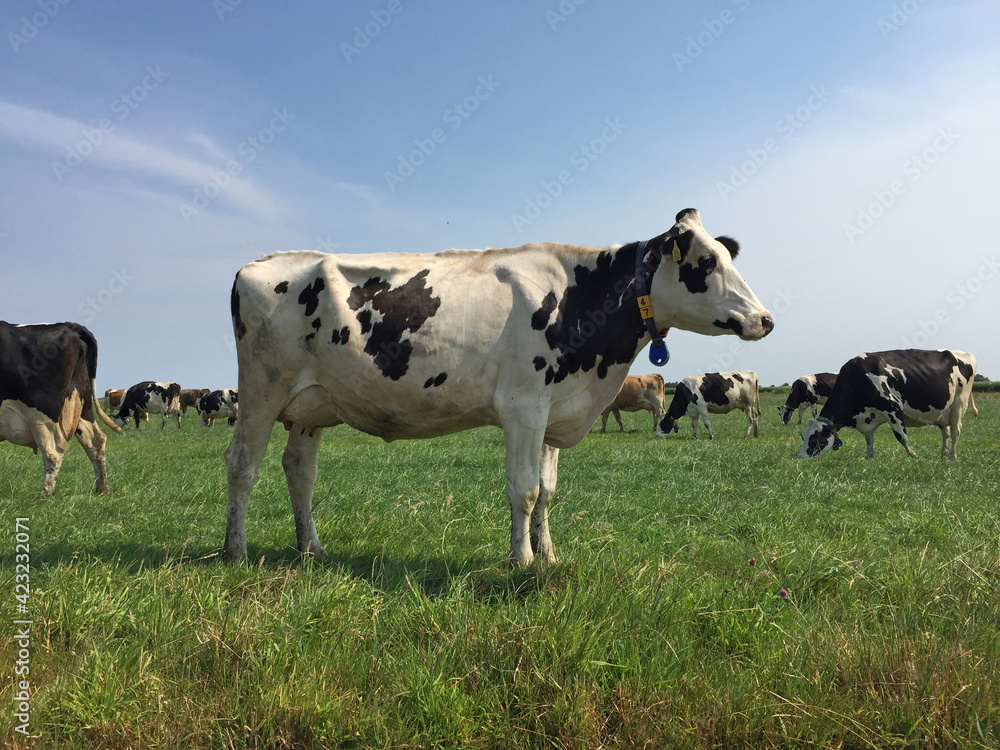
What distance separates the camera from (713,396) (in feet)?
82.9

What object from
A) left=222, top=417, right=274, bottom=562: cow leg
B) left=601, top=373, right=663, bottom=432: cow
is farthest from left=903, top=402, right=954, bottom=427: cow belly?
left=222, top=417, right=274, bottom=562: cow leg

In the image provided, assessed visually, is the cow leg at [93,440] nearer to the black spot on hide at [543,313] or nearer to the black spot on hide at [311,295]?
the black spot on hide at [311,295]

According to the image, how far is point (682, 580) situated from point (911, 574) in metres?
1.55

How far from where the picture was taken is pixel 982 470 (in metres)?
11.3

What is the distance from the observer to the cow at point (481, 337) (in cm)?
489

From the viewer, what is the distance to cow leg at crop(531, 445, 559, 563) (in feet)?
A: 17.0

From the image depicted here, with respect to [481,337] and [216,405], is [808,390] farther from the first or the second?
[216,405]

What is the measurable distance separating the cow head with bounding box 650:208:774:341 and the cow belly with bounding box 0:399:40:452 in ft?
28.4

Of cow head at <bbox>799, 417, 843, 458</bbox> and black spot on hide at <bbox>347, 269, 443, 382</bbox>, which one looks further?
cow head at <bbox>799, 417, 843, 458</bbox>

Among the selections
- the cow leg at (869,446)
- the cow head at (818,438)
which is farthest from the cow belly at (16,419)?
the cow leg at (869,446)

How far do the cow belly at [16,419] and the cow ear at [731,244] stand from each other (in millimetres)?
9007

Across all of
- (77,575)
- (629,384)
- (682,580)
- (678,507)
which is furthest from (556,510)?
(629,384)

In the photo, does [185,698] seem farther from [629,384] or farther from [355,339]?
[629,384]

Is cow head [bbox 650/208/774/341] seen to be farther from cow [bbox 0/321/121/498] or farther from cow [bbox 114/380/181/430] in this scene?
cow [bbox 114/380/181/430]
